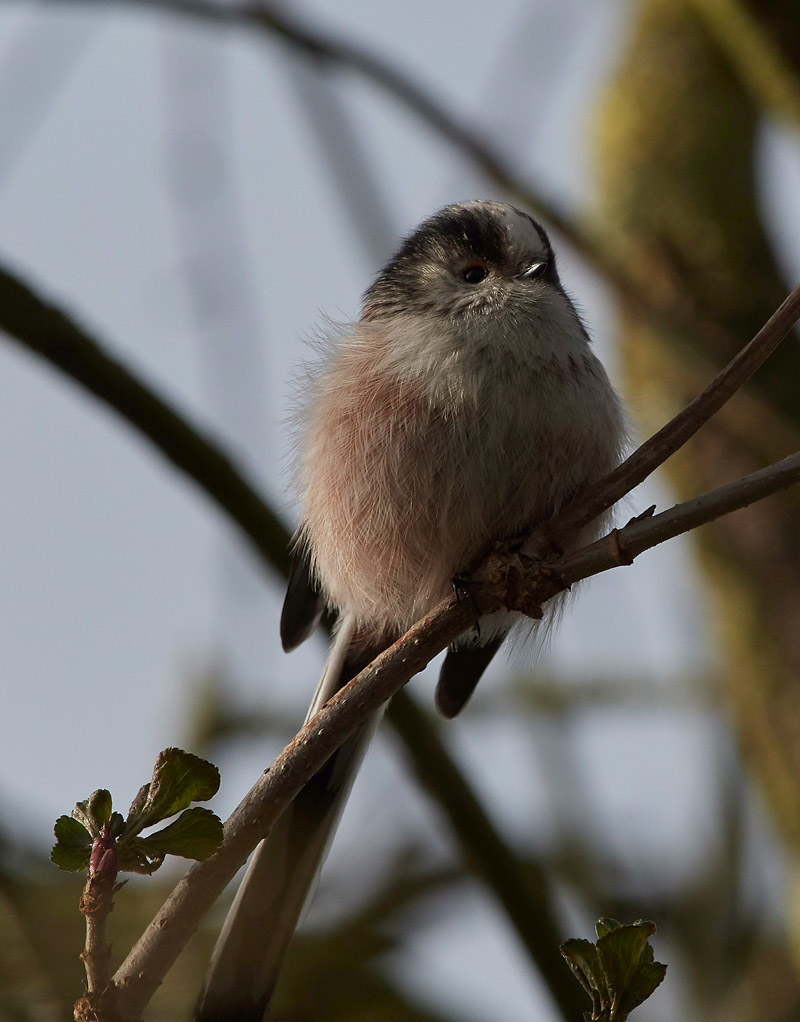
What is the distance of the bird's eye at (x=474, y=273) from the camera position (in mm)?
2803

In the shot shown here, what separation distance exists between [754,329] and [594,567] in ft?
8.83

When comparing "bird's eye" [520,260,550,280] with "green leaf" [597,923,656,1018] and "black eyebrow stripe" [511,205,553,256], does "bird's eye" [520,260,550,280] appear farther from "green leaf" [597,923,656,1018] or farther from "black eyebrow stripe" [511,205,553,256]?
"green leaf" [597,923,656,1018]

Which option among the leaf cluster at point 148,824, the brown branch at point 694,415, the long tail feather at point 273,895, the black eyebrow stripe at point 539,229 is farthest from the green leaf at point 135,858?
the black eyebrow stripe at point 539,229

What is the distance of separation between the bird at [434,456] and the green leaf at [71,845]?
0.81 m

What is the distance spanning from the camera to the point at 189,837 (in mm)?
1366

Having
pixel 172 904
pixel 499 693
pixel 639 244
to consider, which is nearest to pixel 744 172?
pixel 639 244

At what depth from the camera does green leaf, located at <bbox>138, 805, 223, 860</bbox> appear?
1362 mm

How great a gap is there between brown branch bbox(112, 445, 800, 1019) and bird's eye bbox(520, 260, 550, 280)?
1135mm

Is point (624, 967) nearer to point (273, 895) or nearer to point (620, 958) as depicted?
point (620, 958)

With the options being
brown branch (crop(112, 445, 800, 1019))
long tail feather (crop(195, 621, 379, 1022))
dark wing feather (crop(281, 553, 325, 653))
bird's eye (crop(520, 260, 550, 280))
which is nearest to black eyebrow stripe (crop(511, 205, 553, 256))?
bird's eye (crop(520, 260, 550, 280))

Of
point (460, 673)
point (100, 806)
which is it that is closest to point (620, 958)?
point (100, 806)

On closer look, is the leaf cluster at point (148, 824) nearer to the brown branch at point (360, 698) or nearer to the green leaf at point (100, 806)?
the green leaf at point (100, 806)

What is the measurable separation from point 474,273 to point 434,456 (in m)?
0.61

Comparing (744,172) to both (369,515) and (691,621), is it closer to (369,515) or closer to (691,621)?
(691,621)
